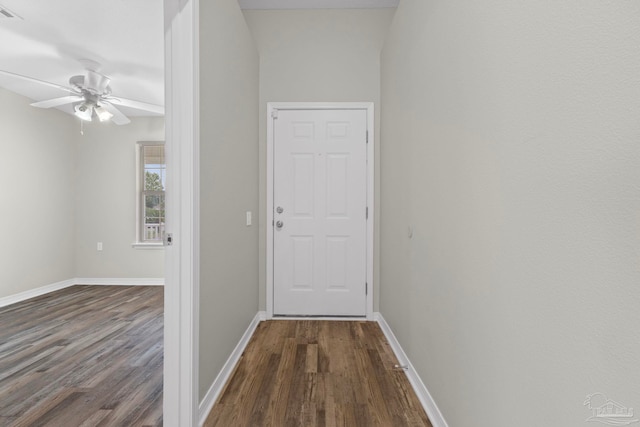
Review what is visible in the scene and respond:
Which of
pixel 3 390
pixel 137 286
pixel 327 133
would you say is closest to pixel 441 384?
pixel 327 133

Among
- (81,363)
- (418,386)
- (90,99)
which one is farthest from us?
(90,99)

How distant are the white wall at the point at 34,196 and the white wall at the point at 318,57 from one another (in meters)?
3.38

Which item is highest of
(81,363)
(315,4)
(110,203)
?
(315,4)

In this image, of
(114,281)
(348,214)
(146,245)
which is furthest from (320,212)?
(114,281)

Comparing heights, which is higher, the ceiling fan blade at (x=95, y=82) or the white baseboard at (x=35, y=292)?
the ceiling fan blade at (x=95, y=82)

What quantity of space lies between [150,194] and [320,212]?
3259 millimetres

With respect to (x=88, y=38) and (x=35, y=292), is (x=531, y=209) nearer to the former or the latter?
(x=88, y=38)

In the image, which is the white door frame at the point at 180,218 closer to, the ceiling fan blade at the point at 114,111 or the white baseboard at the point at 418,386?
the white baseboard at the point at 418,386

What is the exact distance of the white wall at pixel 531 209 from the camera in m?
0.61

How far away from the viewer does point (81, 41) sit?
9.47 ft

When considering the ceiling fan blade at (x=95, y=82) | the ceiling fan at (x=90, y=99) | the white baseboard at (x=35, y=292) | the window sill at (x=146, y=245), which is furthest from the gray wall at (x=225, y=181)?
the white baseboard at (x=35, y=292)

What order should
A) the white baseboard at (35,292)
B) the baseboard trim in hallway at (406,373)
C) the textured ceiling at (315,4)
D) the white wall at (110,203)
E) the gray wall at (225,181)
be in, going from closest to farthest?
the baseboard trim in hallway at (406,373) → the gray wall at (225,181) → the textured ceiling at (315,4) → the white baseboard at (35,292) → the white wall at (110,203)

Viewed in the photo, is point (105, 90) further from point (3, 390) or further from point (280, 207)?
point (3, 390)

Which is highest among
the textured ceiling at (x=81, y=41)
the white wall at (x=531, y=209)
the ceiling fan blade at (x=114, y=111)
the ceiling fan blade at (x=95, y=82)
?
the textured ceiling at (x=81, y=41)
